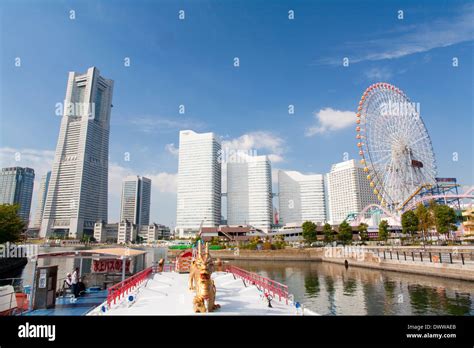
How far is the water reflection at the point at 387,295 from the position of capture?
76.2 feet

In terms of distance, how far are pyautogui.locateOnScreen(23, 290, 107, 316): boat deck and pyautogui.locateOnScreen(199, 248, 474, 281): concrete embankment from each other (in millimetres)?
39099

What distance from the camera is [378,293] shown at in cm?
3019

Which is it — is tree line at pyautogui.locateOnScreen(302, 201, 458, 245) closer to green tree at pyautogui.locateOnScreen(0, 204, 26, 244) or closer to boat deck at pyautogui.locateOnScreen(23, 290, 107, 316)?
boat deck at pyautogui.locateOnScreen(23, 290, 107, 316)

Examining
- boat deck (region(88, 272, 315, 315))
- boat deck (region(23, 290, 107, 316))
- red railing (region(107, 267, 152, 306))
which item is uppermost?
red railing (region(107, 267, 152, 306))

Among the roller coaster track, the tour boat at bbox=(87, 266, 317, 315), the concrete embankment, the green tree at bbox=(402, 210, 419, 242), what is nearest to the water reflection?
the concrete embankment

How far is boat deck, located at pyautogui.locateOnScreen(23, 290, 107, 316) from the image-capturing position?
15.3m

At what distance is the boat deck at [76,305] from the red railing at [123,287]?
137 cm

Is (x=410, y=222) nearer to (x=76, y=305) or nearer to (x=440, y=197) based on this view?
(x=440, y=197)

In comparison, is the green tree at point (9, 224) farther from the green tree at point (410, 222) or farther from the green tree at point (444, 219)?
the green tree at point (444, 219)

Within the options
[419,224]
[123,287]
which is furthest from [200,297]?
[419,224]

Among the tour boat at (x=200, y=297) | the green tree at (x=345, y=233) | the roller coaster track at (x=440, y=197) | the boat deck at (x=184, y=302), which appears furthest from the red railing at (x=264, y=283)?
the roller coaster track at (x=440, y=197)

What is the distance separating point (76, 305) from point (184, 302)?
27.5 feet
